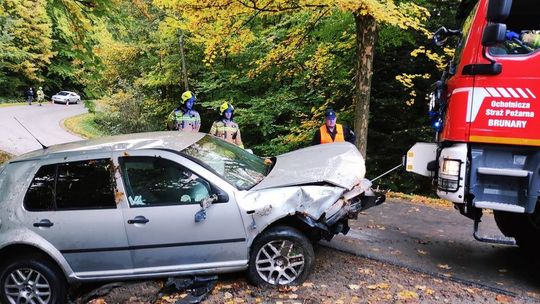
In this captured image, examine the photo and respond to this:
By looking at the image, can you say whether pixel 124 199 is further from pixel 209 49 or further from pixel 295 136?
pixel 295 136

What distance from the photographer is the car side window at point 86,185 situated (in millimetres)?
4469

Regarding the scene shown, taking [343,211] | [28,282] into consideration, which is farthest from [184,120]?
[343,211]

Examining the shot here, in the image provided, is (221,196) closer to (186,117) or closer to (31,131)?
(186,117)

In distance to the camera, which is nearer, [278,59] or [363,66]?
[363,66]

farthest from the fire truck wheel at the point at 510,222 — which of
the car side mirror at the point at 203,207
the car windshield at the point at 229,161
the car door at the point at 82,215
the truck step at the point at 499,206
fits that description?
the car door at the point at 82,215

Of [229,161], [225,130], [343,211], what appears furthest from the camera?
[225,130]

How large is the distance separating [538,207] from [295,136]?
23.9 feet

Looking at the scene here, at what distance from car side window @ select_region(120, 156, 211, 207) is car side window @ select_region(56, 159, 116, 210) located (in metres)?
0.18

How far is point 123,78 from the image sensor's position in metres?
21.7

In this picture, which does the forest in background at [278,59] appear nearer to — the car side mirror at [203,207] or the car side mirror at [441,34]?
the car side mirror at [441,34]

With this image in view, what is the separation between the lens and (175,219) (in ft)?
14.3

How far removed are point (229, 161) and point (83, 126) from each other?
24680 millimetres

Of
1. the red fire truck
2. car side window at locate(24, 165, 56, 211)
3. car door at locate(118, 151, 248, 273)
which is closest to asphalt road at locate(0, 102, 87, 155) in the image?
car side window at locate(24, 165, 56, 211)

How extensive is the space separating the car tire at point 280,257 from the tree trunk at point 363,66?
4.79m
